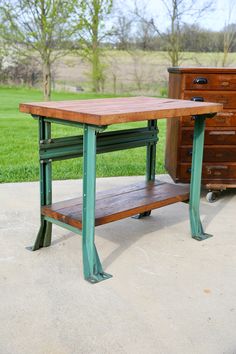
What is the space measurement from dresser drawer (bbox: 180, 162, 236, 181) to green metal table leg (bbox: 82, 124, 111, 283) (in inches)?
71.6

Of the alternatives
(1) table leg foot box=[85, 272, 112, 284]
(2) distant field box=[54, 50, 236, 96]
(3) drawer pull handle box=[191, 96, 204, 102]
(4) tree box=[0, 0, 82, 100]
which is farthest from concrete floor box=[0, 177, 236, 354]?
(2) distant field box=[54, 50, 236, 96]

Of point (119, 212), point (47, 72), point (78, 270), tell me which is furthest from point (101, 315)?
point (47, 72)

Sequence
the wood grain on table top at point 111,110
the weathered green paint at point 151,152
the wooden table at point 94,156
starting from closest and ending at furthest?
the wood grain on table top at point 111,110
the wooden table at point 94,156
the weathered green paint at point 151,152

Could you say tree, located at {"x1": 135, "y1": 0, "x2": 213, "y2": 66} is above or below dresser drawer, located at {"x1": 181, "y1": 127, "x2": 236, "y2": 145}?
above

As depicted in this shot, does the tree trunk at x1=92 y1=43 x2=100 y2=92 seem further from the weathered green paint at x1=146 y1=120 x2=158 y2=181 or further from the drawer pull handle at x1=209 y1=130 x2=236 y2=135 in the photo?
the weathered green paint at x1=146 y1=120 x2=158 y2=181

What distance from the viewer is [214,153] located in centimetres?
443

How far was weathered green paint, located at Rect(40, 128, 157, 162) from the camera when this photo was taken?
3041 mm

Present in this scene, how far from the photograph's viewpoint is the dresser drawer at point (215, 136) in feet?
14.2

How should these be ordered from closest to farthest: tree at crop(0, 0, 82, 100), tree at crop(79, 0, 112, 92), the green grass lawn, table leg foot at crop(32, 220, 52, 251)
Answer: table leg foot at crop(32, 220, 52, 251) → the green grass lawn → tree at crop(0, 0, 82, 100) → tree at crop(79, 0, 112, 92)

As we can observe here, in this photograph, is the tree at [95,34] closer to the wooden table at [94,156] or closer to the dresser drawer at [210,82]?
the dresser drawer at [210,82]

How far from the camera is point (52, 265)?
3.01 m

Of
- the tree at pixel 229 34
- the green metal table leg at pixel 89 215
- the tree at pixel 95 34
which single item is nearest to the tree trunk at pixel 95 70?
the tree at pixel 95 34

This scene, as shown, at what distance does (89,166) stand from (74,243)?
2.92ft

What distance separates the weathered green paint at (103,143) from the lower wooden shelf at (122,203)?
0.34 m
